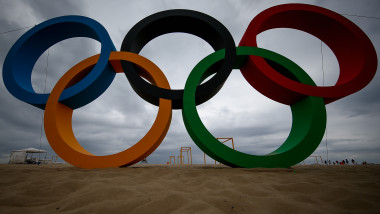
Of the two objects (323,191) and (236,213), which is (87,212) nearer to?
(236,213)

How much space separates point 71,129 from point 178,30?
18.8ft

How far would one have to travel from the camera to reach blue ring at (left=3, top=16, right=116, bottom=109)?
243 inches

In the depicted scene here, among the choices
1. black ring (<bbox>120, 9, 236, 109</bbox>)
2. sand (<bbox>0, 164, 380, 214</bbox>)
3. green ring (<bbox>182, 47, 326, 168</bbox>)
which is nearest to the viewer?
sand (<bbox>0, 164, 380, 214</bbox>)

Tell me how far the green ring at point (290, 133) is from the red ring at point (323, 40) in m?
0.37

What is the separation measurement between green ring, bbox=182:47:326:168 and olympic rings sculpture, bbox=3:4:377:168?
29 mm

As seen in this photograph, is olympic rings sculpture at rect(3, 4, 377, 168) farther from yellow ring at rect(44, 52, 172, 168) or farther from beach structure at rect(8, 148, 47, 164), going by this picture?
beach structure at rect(8, 148, 47, 164)

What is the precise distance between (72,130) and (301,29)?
9.99 metres

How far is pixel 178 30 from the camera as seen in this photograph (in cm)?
758

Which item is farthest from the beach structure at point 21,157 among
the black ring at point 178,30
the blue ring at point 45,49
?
the black ring at point 178,30

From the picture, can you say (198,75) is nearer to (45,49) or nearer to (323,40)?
(323,40)

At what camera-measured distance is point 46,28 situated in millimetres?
Result: 7148

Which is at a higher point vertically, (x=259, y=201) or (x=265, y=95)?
(x=265, y=95)

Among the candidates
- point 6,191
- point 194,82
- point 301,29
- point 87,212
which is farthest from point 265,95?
point 6,191

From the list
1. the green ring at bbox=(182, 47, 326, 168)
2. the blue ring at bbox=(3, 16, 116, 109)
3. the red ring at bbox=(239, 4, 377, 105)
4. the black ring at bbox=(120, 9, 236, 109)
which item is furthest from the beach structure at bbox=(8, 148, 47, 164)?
the red ring at bbox=(239, 4, 377, 105)
